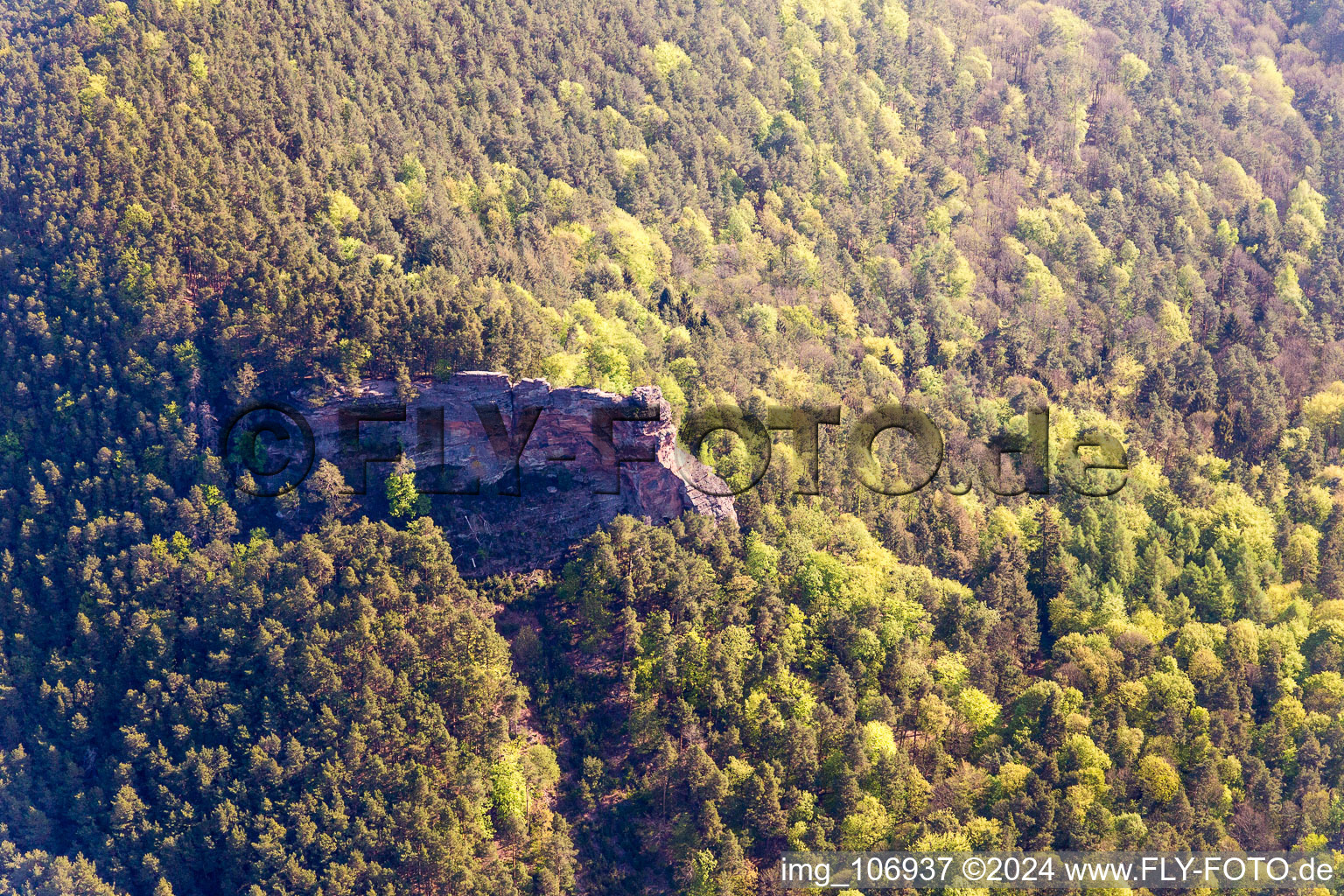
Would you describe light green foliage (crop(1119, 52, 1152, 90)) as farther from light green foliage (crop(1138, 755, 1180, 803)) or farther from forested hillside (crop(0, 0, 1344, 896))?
light green foliage (crop(1138, 755, 1180, 803))

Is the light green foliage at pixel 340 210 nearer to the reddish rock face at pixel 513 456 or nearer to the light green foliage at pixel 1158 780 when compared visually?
the reddish rock face at pixel 513 456

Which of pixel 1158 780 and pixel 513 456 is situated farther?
pixel 1158 780

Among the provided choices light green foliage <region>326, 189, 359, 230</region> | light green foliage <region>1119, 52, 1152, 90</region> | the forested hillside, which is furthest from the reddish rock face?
light green foliage <region>1119, 52, 1152, 90</region>

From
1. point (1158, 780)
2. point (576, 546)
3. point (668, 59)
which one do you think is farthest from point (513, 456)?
point (668, 59)

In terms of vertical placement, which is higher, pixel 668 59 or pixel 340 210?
pixel 668 59

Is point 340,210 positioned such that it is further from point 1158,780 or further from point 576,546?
point 1158,780
